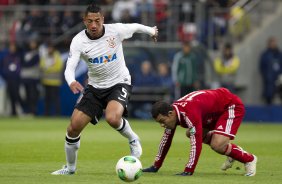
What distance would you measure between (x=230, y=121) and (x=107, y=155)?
424 centimetres

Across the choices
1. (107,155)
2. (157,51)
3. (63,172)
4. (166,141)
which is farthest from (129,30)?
(157,51)

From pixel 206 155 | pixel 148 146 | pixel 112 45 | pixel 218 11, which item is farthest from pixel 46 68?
pixel 112 45

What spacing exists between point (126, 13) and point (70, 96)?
3.71 meters

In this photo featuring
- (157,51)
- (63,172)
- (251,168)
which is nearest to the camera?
(251,168)

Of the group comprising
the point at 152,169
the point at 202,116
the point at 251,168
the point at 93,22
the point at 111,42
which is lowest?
the point at 152,169

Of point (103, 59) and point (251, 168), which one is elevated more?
point (103, 59)

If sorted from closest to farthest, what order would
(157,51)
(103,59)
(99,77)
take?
(103,59) → (99,77) → (157,51)

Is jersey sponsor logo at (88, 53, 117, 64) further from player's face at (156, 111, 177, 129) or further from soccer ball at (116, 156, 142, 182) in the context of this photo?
→ soccer ball at (116, 156, 142, 182)

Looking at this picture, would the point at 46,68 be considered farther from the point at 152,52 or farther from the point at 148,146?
the point at 148,146

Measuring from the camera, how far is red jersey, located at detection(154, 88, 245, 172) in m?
12.0

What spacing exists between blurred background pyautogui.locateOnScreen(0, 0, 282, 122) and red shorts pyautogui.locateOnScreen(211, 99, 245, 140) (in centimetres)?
1548

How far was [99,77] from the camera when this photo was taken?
1320 centimetres

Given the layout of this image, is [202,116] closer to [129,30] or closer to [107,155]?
[129,30]

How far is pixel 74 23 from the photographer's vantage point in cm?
3170
